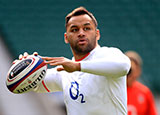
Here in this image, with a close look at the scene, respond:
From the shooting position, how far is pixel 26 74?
303 centimetres

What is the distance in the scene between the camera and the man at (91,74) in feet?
9.06

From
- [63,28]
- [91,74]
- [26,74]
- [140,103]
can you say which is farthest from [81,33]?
[63,28]

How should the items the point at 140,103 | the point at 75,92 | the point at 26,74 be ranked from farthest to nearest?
the point at 140,103 → the point at 75,92 → the point at 26,74

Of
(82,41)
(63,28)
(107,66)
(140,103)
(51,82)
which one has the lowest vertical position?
(140,103)

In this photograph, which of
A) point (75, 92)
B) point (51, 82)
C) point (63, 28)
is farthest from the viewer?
point (63, 28)

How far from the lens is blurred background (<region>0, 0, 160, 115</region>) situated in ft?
32.0

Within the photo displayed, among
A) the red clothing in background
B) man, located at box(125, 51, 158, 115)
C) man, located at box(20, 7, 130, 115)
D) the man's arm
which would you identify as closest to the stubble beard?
man, located at box(20, 7, 130, 115)

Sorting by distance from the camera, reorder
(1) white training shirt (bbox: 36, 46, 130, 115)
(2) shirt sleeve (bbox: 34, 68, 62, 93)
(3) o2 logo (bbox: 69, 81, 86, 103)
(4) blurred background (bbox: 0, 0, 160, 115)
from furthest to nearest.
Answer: (4) blurred background (bbox: 0, 0, 160, 115) < (2) shirt sleeve (bbox: 34, 68, 62, 93) < (3) o2 logo (bbox: 69, 81, 86, 103) < (1) white training shirt (bbox: 36, 46, 130, 115)

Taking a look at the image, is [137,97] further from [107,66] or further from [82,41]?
[107,66]

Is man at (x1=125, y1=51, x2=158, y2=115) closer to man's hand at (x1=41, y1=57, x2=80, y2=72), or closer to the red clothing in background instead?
the red clothing in background

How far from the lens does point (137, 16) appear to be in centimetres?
1108

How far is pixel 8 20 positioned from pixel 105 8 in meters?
3.11

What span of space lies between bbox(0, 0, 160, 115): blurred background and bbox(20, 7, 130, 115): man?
587 centimetres

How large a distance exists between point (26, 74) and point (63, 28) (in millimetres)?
7320
